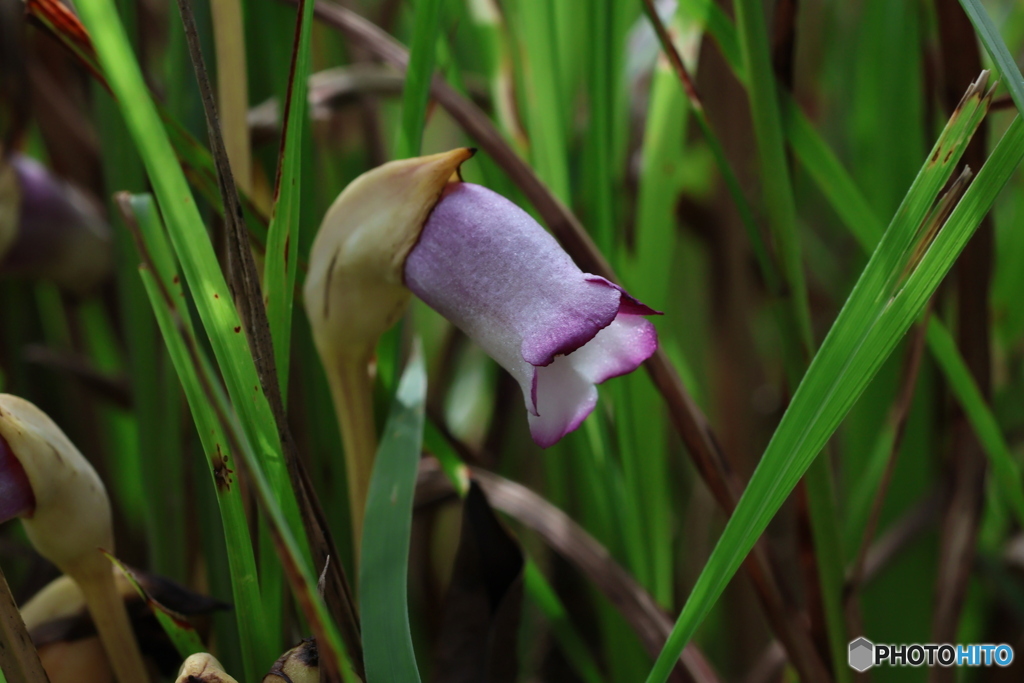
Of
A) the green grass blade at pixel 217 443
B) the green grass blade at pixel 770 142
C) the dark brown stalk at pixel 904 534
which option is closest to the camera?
the green grass blade at pixel 217 443

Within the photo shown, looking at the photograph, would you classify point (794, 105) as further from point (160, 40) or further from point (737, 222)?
point (160, 40)

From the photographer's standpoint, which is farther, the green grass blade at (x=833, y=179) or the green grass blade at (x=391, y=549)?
the green grass blade at (x=833, y=179)

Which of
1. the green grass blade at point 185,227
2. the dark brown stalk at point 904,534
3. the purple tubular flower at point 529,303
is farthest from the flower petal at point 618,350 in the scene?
the dark brown stalk at point 904,534

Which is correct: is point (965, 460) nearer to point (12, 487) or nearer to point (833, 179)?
point (833, 179)

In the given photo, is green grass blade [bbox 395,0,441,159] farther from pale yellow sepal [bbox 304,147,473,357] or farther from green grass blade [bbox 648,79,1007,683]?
green grass blade [bbox 648,79,1007,683]

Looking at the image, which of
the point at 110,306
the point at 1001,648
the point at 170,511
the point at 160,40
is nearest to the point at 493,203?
the point at 170,511

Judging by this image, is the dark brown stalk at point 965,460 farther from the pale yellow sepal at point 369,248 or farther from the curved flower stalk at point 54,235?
the curved flower stalk at point 54,235

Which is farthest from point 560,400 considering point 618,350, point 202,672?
point 202,672
